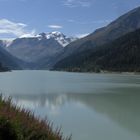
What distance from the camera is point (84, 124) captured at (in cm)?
2834

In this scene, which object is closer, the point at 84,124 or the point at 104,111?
the point at 84,124

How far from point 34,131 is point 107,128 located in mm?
16662

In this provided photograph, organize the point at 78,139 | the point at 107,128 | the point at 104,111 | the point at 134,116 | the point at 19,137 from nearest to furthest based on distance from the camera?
the point at 19,137 < the point at 78,139 < the point at 107,128 < the point at 134,116 < the point at 104,111

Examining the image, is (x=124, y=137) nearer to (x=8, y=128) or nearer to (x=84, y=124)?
(x=84, y=124)

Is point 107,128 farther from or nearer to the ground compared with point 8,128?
nearer to the ground

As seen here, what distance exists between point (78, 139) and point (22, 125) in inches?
427

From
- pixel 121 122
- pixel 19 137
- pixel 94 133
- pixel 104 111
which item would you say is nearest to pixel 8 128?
pixel 19 137

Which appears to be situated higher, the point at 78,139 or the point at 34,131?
the point at 34,131

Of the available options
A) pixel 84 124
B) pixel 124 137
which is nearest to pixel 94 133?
pixel 124 137

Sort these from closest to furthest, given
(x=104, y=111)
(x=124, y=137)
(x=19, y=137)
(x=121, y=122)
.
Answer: (x=19, y=137) → (x=124, y=137) → (x=121, y=122) → (x=104, y=111)

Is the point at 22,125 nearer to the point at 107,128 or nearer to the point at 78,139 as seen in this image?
the point at 78,139

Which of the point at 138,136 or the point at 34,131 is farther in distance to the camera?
the point at 138,136

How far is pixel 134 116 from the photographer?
33938mm

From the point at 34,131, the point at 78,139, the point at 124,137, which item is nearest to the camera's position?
the point at 34,131
